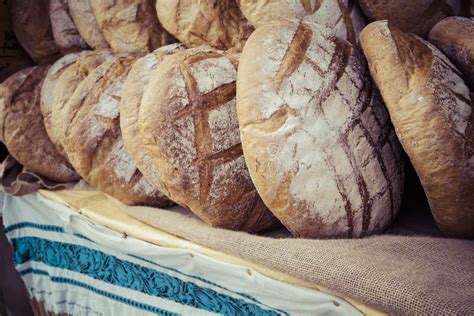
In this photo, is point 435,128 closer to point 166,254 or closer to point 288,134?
point 288,134

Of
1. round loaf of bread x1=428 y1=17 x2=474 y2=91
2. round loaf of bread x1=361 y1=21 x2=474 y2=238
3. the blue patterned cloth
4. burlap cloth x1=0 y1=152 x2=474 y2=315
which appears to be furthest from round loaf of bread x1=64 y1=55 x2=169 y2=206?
round loaf of bread x1=428 y1=17 x2=474 y2=91

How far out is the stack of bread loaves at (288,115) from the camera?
129cm

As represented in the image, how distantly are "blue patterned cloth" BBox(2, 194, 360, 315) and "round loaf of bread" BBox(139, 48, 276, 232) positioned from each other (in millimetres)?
172

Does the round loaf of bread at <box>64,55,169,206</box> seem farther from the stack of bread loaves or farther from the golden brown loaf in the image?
the golden brown loaf

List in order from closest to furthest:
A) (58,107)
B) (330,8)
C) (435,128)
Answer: (435,128) < (330,8) < (58,107)

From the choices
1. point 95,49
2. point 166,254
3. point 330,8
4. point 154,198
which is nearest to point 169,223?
point 166,254

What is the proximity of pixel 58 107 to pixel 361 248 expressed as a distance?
138 cm

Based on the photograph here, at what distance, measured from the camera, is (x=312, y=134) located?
1.31 metres

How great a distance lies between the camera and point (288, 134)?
1304 millimetres

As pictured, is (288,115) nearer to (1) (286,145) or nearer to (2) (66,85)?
(1) (286,145)

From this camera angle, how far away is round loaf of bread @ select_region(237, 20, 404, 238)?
1.30 meters

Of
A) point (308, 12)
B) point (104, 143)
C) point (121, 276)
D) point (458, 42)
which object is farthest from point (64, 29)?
point (458, 42)

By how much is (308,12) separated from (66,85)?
1.07 metres

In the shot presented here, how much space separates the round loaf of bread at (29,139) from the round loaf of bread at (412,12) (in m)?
1.51
